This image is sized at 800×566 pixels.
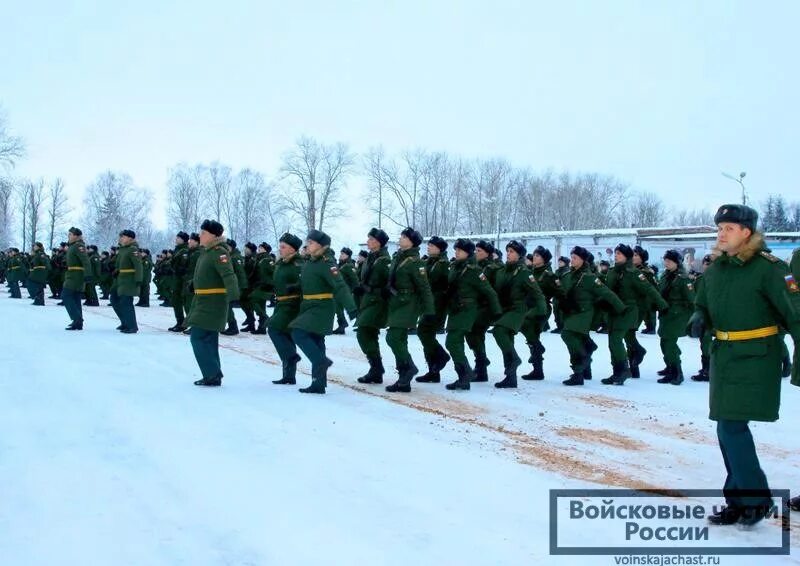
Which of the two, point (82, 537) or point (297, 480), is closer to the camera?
point (82, 537)

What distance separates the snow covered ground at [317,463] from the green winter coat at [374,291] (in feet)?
2.78

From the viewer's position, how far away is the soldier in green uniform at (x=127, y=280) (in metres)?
14.4

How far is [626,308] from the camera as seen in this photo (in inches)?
446

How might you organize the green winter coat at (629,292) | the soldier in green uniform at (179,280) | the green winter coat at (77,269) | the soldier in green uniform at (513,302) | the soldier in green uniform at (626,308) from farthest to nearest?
the soldier in green uniform at (179,280) → the green winter coat at (77,269) → the green winter coat at (629,292) → the soldier in green uniform at (626,308) → the soldier in green uniform at (513,302)

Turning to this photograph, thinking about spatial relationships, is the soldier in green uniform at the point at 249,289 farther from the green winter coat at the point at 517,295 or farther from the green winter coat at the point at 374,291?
the green winter coat at the point at 517,295

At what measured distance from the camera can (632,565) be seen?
4059 millimetres

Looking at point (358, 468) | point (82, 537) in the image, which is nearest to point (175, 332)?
point (358, 468)

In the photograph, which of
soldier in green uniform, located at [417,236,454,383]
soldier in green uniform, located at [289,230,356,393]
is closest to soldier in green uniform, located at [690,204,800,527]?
soldier in green uniform, located at [289,230,356,393]

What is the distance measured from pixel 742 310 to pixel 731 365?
13.3 inches

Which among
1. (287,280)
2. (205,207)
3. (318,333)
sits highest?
(205,207)

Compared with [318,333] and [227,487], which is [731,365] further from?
[318,333]

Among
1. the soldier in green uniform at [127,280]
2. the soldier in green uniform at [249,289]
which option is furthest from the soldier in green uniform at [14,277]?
the soldier in green uniform at [127,280]

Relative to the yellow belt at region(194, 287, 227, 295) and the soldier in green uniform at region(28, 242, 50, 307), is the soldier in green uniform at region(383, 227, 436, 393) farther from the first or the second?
the soldier in green uniform at region(28, 242, 50, 307)

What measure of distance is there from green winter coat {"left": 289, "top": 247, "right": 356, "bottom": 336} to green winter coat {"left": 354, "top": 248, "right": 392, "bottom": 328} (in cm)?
62
